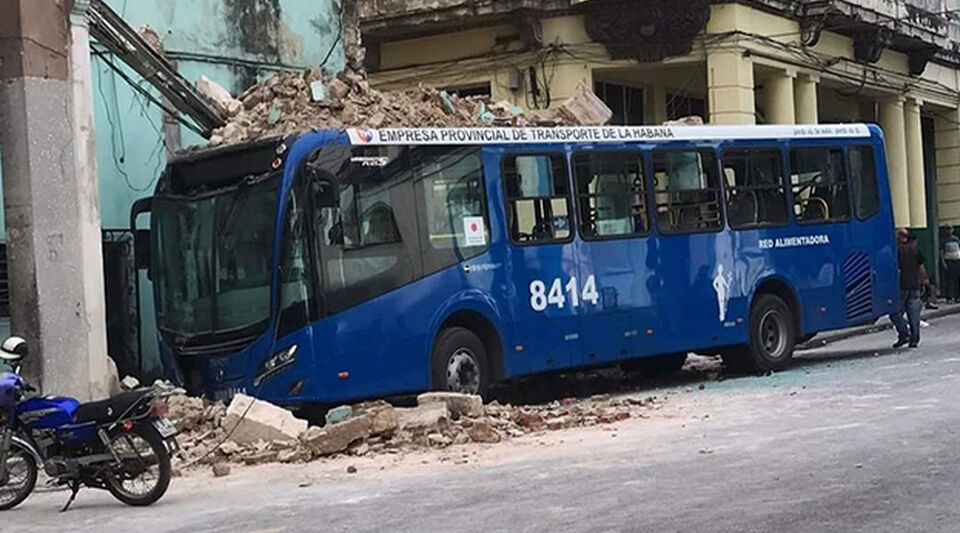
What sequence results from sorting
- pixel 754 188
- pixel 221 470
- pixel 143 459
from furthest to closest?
1. pixel 754 188
2. pixel 221 470
3. pixel 143 459

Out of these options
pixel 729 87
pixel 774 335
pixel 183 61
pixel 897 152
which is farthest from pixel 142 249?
pixel 897 152

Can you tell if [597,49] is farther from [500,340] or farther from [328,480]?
[328,480]

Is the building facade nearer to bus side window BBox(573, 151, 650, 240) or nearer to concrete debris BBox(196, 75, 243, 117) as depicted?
bus side window BBox(573, 151, 650, 240)

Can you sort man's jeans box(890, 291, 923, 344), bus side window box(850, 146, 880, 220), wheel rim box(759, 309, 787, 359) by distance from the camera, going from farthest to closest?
man's jeans box(890, 291, 923, 344) < bus side window box(850, 146, 880, 220) < wheel rim box(759, 309, 787, 359)

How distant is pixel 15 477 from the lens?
10.2 meters

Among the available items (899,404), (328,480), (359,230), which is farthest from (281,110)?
(899,404)

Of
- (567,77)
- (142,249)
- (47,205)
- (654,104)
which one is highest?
(567,77)

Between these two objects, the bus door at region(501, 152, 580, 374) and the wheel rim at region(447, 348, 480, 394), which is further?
the bus door at region(501, 152, 580, 374)

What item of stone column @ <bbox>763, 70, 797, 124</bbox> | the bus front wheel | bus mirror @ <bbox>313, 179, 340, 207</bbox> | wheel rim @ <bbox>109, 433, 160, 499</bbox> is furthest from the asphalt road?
stone column @ <bbox>763, 70, 797, 124</bbox>

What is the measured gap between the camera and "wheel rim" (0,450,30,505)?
10.2 m

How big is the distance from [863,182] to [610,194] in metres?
5.19

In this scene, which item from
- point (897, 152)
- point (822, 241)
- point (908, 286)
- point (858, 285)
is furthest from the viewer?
point (897, 152)

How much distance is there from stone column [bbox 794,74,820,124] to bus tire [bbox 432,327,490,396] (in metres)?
15.4

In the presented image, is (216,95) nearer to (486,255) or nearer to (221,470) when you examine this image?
(486,255)
